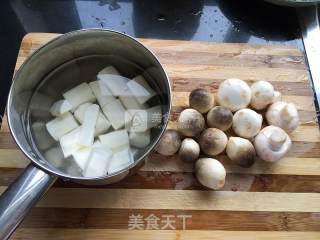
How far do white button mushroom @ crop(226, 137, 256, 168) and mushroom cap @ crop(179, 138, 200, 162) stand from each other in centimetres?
8

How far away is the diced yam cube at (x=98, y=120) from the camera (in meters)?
0.85

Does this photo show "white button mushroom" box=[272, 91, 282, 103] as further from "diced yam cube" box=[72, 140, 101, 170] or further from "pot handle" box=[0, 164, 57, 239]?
"pot handle" box=[0, 164, 57, 239]

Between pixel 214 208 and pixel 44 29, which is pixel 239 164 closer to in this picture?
pixel 214 208

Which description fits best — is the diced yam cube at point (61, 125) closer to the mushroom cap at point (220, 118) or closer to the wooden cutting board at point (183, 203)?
the wooden cutting board at point (183, 203)

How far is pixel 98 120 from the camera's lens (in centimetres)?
86

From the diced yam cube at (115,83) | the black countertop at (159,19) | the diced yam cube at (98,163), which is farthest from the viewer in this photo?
the black countertop at (159,19)

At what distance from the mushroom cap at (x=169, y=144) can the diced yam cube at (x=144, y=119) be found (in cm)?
4

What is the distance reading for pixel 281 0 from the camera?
3.53 ft

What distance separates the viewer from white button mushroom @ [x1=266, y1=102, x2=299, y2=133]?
87 cm

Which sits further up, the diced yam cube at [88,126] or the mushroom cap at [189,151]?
the diced yam cube at [88,126]

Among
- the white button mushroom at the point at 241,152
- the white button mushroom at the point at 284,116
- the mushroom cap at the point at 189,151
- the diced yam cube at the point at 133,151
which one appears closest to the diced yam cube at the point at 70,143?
the diced yam cube at the point at 133,151

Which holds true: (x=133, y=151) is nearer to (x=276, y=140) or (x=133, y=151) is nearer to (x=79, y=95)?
(x=79, y=95)

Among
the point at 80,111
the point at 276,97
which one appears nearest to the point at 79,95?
the point at 80,111

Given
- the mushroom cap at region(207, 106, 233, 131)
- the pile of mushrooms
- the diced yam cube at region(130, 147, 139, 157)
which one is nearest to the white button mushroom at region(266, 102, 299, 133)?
the pile of mushrooms
